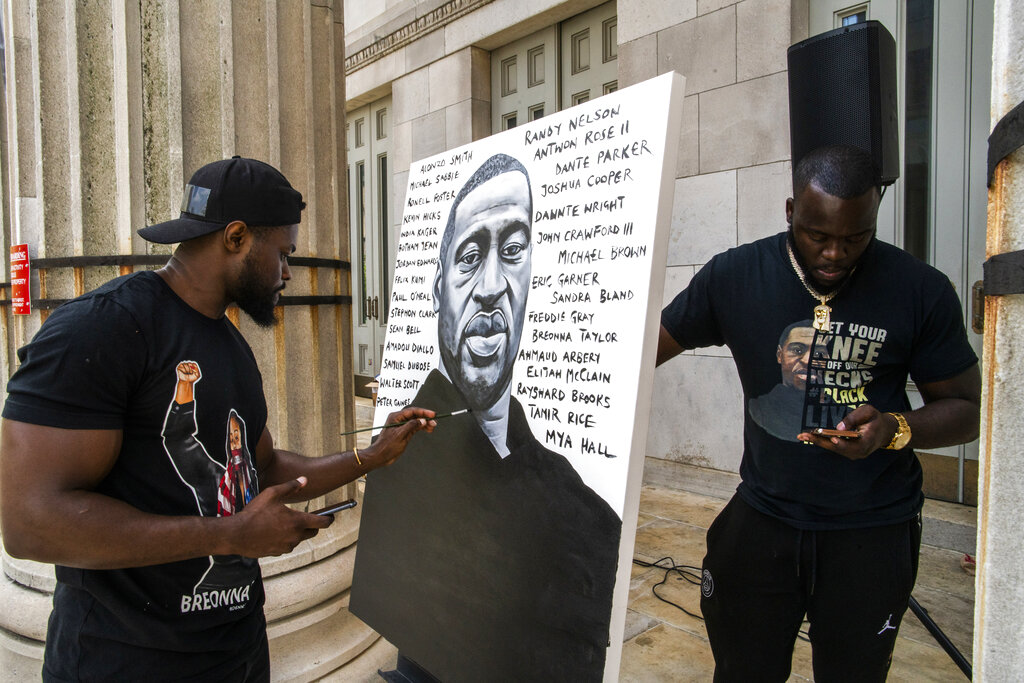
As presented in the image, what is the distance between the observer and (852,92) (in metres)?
2.01

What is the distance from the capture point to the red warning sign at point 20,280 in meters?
2.66

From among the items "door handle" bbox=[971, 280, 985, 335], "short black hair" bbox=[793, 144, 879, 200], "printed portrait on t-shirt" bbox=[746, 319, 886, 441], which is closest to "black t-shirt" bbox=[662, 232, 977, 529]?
"printed portrait on t-shirt" bbox=[746, 319, 886, 441]

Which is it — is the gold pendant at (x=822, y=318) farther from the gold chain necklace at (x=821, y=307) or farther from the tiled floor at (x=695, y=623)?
the tiled floor at (x=695, y=623)

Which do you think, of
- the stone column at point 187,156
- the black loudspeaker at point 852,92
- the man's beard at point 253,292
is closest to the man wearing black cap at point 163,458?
the man's beard at point 253,292

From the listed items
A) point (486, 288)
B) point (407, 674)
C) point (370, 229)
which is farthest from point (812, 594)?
point (370, 229)

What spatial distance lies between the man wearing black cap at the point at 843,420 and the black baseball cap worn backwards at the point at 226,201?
1198mm

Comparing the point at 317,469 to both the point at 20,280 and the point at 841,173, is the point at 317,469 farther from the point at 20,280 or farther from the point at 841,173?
the point at 20,280

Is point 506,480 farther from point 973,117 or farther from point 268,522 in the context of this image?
point 973,117

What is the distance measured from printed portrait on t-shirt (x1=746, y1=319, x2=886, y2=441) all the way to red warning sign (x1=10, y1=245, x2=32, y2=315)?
9.20ft

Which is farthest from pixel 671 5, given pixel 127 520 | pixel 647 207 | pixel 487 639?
pixel 127 520

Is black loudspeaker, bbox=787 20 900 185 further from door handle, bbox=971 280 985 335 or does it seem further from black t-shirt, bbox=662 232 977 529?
door handle, bbox=971 280 985 335

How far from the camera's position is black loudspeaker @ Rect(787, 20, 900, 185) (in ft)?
6.52

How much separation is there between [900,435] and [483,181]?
1.40 m

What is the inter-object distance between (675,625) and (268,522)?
232 cm
